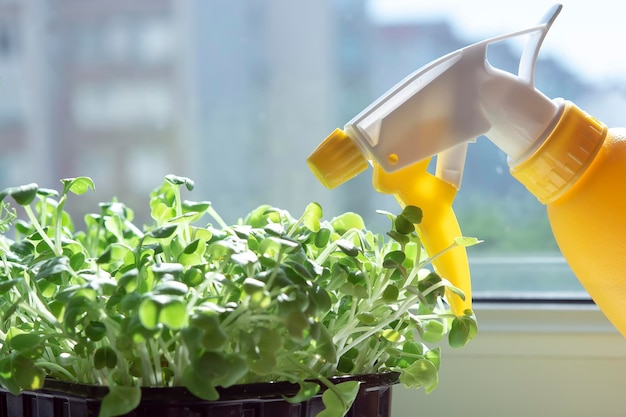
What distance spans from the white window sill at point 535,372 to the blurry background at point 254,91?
0.11m

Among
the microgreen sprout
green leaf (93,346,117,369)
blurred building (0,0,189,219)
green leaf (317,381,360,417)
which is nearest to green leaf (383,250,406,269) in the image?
the microgreen sprout

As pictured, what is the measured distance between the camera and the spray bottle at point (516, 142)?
0.58 m

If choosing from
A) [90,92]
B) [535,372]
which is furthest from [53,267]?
[90,92]

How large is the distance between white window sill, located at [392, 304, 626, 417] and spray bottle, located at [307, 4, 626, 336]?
0.23 metres

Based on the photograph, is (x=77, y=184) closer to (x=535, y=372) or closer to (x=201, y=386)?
(x=201, y=386)

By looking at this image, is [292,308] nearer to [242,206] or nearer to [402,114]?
[402,114]

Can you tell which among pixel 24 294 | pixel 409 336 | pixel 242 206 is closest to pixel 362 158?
pixel 409 336

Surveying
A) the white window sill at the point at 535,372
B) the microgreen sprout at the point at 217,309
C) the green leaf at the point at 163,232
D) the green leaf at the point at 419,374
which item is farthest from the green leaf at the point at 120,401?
the white window sill at the point at 535,372

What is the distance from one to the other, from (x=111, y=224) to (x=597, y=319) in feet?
1.78

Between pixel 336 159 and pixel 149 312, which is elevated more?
pixel 336 159

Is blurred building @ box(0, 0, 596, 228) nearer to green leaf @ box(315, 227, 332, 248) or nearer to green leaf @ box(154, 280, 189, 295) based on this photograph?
green leaf @ box(315, 227, 332, 248)

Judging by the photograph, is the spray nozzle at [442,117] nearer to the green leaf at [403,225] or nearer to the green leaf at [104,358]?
the green leaf at [403,225]

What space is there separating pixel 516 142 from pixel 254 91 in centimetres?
56

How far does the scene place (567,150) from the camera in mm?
579
